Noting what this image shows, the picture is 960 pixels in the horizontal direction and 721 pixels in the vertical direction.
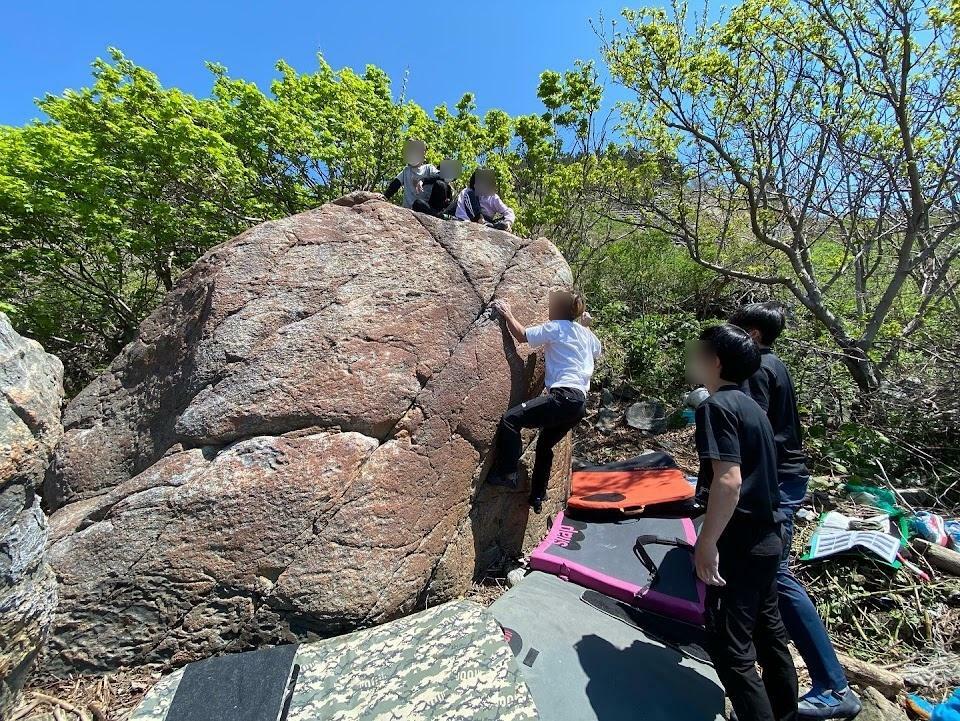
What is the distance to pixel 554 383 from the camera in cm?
320

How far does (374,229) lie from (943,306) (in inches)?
257

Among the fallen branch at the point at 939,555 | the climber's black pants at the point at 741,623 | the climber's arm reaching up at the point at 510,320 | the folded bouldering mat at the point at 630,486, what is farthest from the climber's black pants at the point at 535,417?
the fallen branch at the point at 939,555

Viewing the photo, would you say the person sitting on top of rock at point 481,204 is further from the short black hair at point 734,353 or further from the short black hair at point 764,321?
the short black hair at point 734,353

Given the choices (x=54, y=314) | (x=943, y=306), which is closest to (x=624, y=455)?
(x=943, y=306)

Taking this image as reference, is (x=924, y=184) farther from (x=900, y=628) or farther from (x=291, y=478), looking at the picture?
(x=291, y=478)

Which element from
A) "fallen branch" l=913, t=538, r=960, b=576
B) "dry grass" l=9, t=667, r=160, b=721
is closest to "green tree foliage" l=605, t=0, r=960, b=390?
"fallen branch" l=913, t=538, r=960, b=576

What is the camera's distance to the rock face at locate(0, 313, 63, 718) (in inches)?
68.7

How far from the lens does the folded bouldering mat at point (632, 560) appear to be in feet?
9.59

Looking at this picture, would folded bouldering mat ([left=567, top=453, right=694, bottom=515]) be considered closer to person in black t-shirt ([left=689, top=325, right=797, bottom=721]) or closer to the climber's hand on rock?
the climber's hand on rock

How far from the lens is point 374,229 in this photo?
3229 mm

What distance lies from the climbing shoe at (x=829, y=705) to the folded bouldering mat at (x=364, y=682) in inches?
51.7

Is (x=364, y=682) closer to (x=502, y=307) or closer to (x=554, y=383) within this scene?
(x=554, y=383)

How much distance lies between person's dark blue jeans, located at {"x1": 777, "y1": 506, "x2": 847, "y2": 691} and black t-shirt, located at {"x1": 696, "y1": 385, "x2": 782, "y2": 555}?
0.42 metres

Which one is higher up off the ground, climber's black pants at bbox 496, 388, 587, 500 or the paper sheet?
climber's black pants at bbox 496, 388, 587, 500
